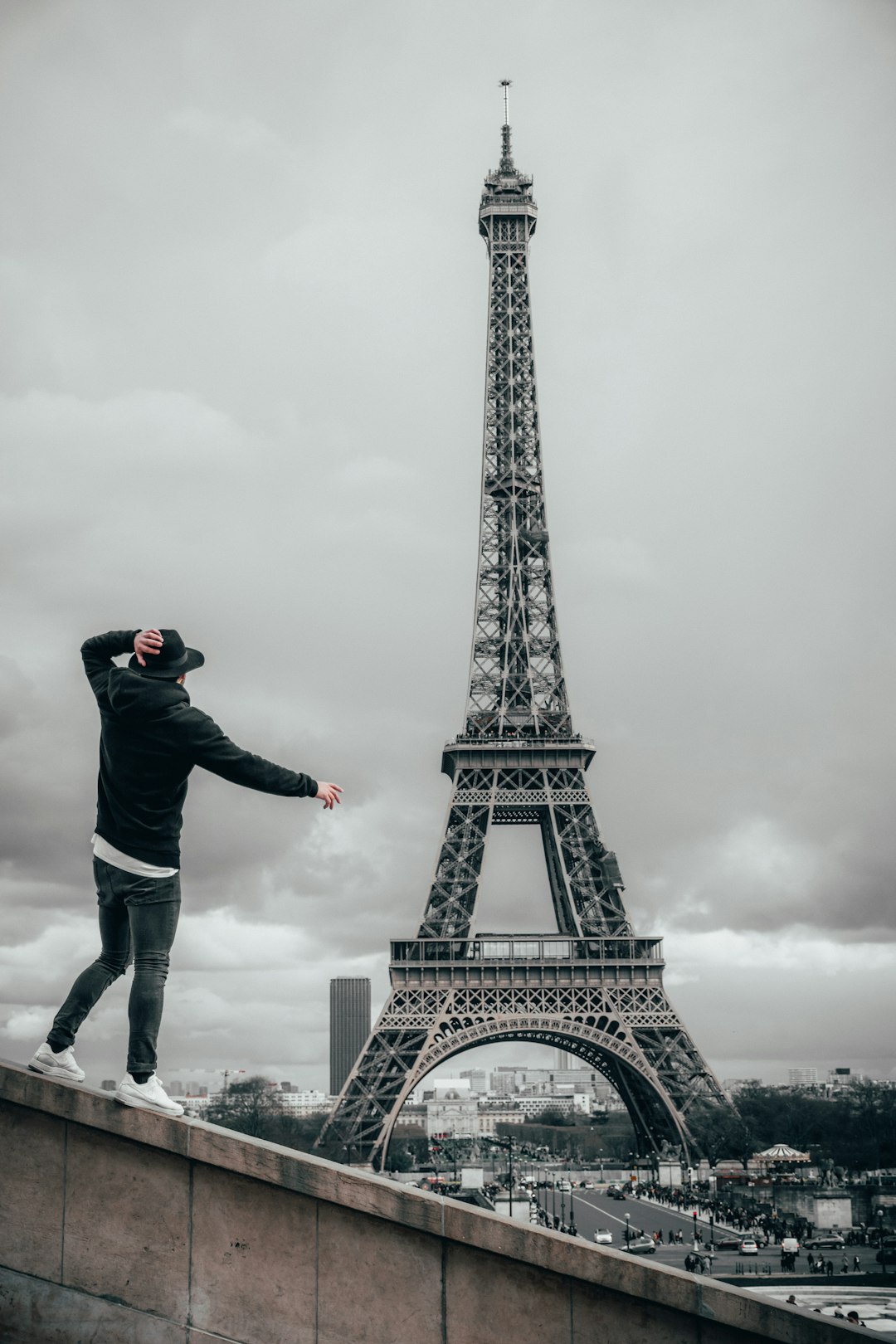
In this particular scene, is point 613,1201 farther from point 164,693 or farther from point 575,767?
point 164,693

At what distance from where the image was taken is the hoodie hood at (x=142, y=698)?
29.3 feet

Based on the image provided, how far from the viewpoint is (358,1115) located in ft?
186

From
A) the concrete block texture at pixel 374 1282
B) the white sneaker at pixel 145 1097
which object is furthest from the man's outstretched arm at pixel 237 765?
the concrete block texture at pixel 374 1282

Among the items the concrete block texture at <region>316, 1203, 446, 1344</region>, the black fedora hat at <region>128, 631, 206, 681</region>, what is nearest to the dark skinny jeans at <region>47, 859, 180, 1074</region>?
the black fedora hat at <region>128, 631, 206, 681</region>

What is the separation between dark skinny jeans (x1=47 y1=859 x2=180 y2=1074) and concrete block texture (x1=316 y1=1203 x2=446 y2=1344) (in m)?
1.74

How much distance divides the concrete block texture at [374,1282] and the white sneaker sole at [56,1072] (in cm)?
193

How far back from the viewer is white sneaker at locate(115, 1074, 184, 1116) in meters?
8.84

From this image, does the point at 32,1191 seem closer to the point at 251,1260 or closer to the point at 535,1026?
the point at 251,1260

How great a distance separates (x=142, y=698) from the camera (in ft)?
29.3

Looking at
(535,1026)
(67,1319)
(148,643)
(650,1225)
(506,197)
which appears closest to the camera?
(67,1319)

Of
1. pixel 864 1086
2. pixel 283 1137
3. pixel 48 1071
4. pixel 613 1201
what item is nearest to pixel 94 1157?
pixel 48 1071

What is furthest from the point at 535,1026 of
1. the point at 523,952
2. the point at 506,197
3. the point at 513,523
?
the point at 506,197

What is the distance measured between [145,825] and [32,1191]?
262 cm

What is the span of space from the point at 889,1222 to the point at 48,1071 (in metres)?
58.6
